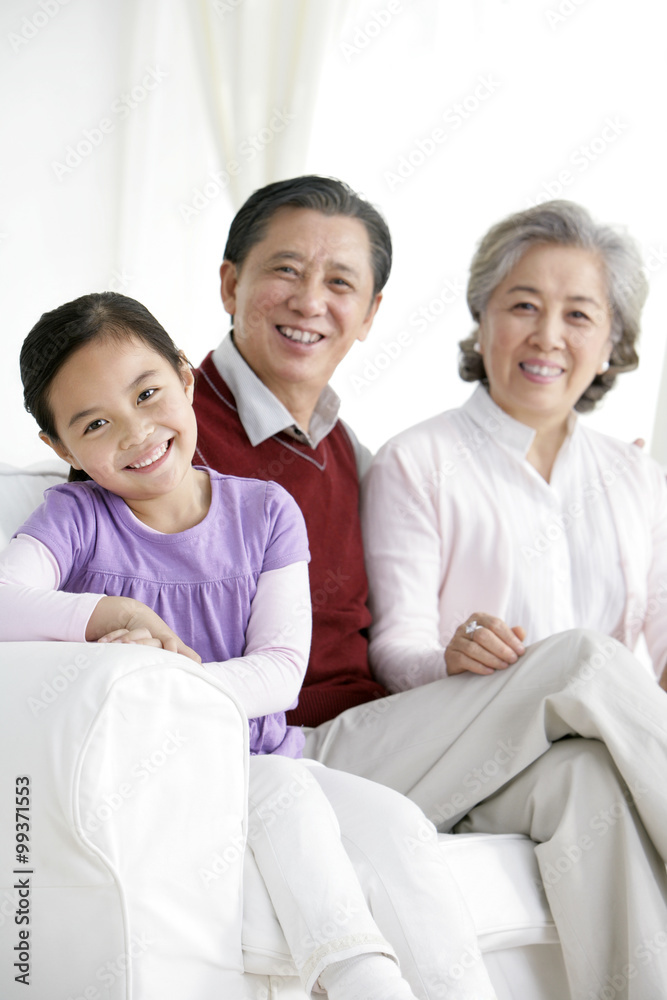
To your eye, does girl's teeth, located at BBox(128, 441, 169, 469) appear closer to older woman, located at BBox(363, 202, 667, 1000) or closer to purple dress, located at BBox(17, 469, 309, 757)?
purple dress, located at BBox(17, 469, 309, 757)

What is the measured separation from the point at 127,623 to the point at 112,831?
26 centimetres

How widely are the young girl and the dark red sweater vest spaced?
0.80 feet

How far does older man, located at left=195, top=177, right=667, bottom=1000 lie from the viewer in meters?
1.17

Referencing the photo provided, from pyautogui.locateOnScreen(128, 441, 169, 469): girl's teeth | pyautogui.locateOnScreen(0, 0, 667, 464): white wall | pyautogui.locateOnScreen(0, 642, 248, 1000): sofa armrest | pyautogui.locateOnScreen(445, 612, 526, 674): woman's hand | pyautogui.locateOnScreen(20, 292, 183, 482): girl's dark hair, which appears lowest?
pyautogui.locateOnScreen(0, 642, 248, 1000): sofa armrest

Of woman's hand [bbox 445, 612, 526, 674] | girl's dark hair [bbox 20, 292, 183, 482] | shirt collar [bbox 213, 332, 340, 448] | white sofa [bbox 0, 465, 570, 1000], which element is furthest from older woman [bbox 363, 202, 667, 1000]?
girl's dark hair [bbox 20, 292, 183, 482]

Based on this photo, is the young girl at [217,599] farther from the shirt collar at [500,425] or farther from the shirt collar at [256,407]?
the shirt collar at [500,425]

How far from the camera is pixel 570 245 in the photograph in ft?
5.92

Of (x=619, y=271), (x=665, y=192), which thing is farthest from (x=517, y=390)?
(x=665, y=192)

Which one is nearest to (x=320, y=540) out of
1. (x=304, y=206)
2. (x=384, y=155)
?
(x=304, y=206)

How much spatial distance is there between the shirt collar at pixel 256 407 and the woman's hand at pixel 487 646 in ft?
1.54

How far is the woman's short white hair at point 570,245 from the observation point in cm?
181

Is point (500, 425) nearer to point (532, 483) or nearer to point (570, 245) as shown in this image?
point (532, 483)

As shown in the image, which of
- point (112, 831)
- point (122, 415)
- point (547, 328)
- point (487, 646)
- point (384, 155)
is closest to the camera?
point (112, 831)

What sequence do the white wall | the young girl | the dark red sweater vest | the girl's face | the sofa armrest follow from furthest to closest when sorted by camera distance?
the white wall
the dark red sweater vest
the girl's face
the young girl
the sofa armrest
